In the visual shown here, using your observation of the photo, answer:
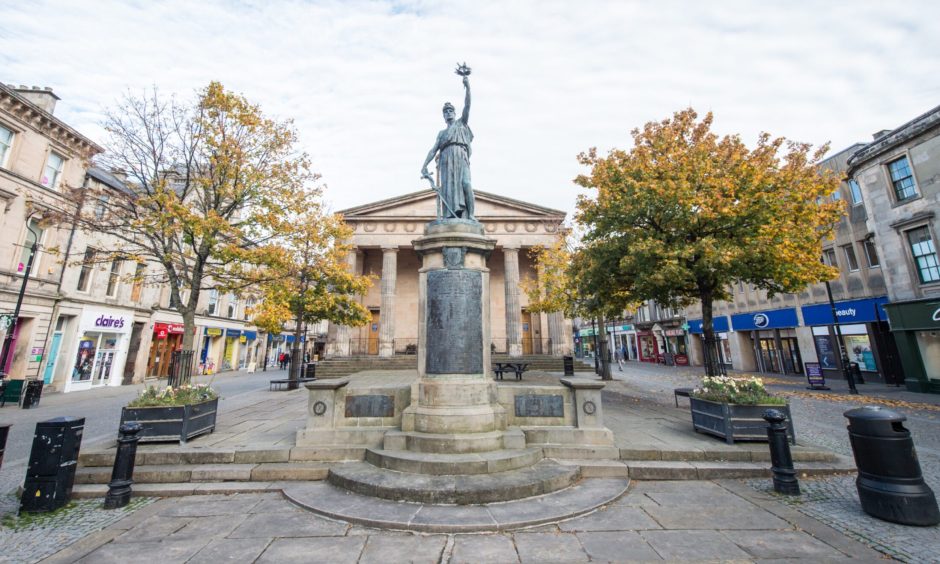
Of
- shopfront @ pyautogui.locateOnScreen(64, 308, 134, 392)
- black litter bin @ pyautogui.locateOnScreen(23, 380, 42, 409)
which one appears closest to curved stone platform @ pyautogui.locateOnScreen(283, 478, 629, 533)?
black litter bin @ pyautogui.locateOnScreen(23, 380, 42, 409)

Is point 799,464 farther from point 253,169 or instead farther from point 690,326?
point 690,326

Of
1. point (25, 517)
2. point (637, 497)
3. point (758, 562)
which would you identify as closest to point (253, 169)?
point (25, 517)

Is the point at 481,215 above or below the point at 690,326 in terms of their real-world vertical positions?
above

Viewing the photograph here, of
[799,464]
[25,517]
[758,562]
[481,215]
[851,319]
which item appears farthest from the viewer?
[481,215]

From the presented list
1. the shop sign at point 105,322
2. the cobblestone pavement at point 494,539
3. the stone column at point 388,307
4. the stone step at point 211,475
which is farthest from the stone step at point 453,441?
the shop sign at point 105,322

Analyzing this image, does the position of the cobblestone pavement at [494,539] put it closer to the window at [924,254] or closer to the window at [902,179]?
the window at [924,254]

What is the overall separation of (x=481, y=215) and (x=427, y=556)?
27093 millimetres

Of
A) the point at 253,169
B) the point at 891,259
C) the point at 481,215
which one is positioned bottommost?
Result: the point at 891,259

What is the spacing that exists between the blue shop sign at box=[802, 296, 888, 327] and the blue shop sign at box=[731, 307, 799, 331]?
2.87 ft

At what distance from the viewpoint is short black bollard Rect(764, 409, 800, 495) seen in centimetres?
524

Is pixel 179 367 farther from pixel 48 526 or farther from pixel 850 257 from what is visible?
pixel 850 257

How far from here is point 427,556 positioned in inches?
145

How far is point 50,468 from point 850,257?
100ft

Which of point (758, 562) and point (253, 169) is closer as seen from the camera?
point (758, 562)
